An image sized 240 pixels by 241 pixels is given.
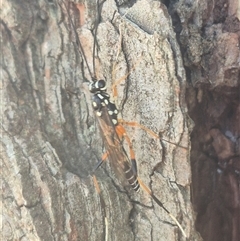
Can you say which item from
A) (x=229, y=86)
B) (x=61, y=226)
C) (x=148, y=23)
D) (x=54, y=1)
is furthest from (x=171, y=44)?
(x=61, y=226)

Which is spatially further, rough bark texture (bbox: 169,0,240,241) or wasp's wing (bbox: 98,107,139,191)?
wasp's wing (bbox: 98,107,139,191)

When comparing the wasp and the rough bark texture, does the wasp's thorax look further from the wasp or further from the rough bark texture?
the rough bark texture

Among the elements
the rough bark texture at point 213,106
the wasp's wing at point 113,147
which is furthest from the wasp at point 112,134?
the rough bark texture at point 213,106

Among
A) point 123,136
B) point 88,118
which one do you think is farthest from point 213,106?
point 88,118

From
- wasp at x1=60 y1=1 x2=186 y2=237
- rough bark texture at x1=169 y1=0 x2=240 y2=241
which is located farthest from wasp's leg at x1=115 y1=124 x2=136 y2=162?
rough bark texture at x1=169 y1=0 x2=240 y2=241

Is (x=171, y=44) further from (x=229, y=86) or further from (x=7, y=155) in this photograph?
(x=7, y=155)

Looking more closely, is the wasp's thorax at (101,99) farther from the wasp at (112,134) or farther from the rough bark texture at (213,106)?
the rough bark texture at (213,106)

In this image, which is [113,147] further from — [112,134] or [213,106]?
[213,106]
